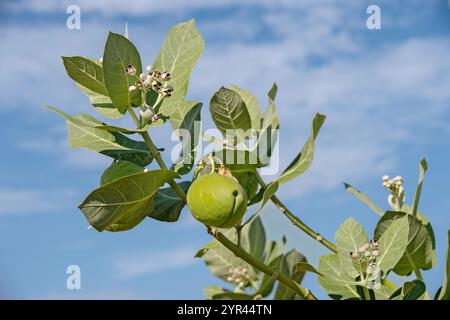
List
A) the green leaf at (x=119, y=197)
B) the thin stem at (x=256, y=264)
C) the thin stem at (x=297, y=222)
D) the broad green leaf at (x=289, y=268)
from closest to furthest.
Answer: the green leaf at (x=119, y=197) < the thin stem at (x=256, y=264) < the thin stem at (x=297, y=222) < the broad green leaf at (x=289, y=268)

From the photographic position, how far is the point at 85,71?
1786mm

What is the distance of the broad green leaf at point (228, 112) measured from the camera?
79.0 inches

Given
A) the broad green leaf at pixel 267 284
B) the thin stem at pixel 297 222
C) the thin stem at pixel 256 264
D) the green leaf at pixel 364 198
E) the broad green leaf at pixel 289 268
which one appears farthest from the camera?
the broad green leaf at pixel 267 284

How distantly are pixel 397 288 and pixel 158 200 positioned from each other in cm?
Answer: 78

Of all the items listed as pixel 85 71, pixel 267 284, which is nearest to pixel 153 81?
pixel 85 71

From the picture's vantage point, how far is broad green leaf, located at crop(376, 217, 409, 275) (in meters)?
2.02

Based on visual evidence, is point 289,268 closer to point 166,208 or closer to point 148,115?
point 166,208

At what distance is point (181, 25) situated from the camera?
6.26 ft

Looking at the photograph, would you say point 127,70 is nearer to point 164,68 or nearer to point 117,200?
point 164,68

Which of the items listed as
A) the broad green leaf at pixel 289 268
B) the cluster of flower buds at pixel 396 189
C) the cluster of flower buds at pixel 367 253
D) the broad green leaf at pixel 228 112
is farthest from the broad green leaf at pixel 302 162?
the broad green leaf at pixel 289 268

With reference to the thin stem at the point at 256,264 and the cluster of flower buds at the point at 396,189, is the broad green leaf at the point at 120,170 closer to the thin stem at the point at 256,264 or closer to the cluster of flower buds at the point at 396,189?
the thin stem at the point at 256,264

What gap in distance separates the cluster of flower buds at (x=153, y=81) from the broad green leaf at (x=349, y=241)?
2.41 feet

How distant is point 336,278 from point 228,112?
61 cm
